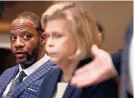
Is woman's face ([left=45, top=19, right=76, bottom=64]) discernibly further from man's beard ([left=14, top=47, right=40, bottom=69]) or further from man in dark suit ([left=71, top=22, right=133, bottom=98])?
man's beard ([left=14, top=47, right=40, bottom=69])

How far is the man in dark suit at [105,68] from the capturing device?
0.65m

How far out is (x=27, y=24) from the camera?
1058 mm

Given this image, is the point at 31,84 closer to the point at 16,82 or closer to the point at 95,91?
the point at 16,82

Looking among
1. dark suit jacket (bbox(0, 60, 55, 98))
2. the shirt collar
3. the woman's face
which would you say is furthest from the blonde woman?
the shirt collar

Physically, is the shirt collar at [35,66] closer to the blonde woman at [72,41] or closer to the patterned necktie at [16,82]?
the patterned necktie at [16,82]

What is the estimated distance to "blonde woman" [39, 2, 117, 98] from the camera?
704mm

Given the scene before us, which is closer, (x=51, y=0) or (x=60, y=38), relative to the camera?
(x=60, y=38)

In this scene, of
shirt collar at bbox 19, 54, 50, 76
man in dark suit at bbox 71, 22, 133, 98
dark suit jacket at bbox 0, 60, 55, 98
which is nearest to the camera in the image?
man in dark suit at bbox 71, 22, 133, 98

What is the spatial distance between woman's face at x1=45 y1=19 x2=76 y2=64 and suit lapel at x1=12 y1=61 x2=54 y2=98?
0.96 feet

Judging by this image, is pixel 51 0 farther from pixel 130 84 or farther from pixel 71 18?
pixel 130 84

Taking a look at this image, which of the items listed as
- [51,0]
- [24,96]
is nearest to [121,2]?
[51,0]

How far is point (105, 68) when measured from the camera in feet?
2.18

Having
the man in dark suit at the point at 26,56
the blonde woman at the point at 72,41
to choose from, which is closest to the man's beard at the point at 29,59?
the man in dark suit at the point at 26,56

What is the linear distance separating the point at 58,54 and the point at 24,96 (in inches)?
12.0
